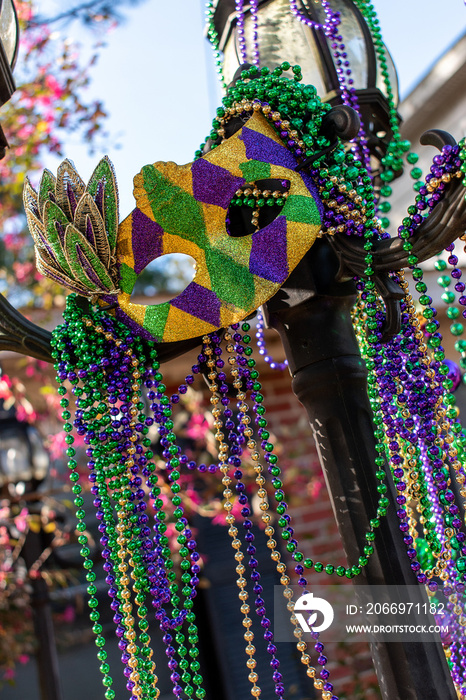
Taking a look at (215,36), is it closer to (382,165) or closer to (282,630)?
(382,165)

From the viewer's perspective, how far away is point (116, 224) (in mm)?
946

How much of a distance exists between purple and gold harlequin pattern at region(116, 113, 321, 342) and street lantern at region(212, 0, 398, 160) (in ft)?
0.93

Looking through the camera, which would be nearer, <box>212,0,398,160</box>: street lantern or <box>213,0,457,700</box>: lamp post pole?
<box>213,0,457,700</box>: lamp post pole

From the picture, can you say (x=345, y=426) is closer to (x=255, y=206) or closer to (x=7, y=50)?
(x=255, y=206)

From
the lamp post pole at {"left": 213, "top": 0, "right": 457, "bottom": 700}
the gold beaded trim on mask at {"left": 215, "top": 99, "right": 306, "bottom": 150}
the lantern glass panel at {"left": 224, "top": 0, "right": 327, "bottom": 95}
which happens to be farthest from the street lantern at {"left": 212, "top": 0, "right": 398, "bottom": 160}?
the lamp post pole at {"left": 213, "top": 0, "right": 457, "bottom": 700}

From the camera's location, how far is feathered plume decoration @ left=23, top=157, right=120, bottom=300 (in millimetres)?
918

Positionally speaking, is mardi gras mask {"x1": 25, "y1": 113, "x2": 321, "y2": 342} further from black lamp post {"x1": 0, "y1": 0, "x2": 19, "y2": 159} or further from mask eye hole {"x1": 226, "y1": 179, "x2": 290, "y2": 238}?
black lamp post {"x1": 0, "y1": 0, "x2": 19, "y2": 159}

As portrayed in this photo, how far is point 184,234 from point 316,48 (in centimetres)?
48

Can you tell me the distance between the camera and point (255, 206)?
99 centimetres

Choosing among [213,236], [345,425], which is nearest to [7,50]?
[213,236]

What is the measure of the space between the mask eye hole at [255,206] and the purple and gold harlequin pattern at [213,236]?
0.03 meters

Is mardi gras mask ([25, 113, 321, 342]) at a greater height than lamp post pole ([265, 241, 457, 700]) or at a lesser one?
greater

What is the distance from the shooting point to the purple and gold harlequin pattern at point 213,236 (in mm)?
922

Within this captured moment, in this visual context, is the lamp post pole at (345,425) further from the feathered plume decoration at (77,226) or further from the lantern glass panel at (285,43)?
the lantern glass panel at (285,43)
